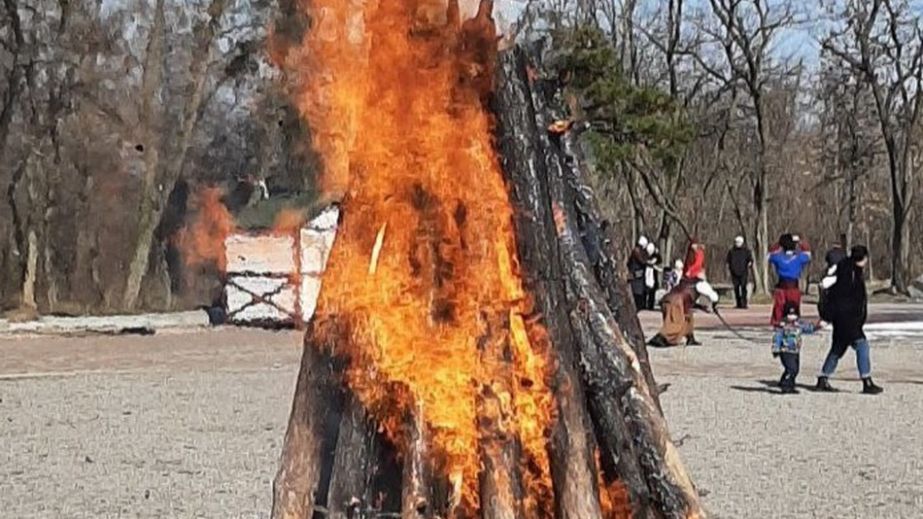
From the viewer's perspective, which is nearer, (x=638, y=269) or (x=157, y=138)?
(x=638, y=269)

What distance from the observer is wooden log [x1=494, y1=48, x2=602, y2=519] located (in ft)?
14.5

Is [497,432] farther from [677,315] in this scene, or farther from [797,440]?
[677,315]

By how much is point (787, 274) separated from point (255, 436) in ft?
24.7

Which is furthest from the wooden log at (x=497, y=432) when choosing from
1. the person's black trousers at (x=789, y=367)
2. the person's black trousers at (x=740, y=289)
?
the person's black trousers at (x=740, y=289)

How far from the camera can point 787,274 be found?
16078 millimetres

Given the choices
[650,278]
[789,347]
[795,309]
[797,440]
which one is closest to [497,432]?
[797,440]

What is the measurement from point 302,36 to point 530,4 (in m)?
0.85

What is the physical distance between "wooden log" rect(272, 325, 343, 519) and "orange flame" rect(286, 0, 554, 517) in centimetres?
13

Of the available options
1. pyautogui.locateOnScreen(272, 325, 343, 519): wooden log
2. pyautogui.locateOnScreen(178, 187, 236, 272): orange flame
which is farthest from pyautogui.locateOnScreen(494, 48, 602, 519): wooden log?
pyautogui.locateOnScreen(178, 187, 236, 272): orange flame

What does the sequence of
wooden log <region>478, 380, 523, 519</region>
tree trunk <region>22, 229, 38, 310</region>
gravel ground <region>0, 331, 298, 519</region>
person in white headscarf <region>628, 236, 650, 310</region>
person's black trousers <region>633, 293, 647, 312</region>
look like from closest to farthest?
1. wooden log <region>478, 380, 523, 519</region>
2. gravel ground <region>0, 331, 298, 519</region>
3. person in white headscarf <region>628, 236, 650, 310</region>
4. person's black trousers <region>633, 293, 647, 312</region>
5. tree trunk <region>22, 229, 38, 310</region>

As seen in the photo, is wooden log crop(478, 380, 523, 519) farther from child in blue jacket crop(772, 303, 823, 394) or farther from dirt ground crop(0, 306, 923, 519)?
child in blue jacket crop(772, 303, 823, 394)

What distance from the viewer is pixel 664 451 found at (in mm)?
4680

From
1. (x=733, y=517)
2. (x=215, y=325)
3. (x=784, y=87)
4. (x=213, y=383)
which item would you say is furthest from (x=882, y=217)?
(x=733, y=517)

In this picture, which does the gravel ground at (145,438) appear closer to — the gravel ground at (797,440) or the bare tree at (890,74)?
the gravel ground at (797,440)
